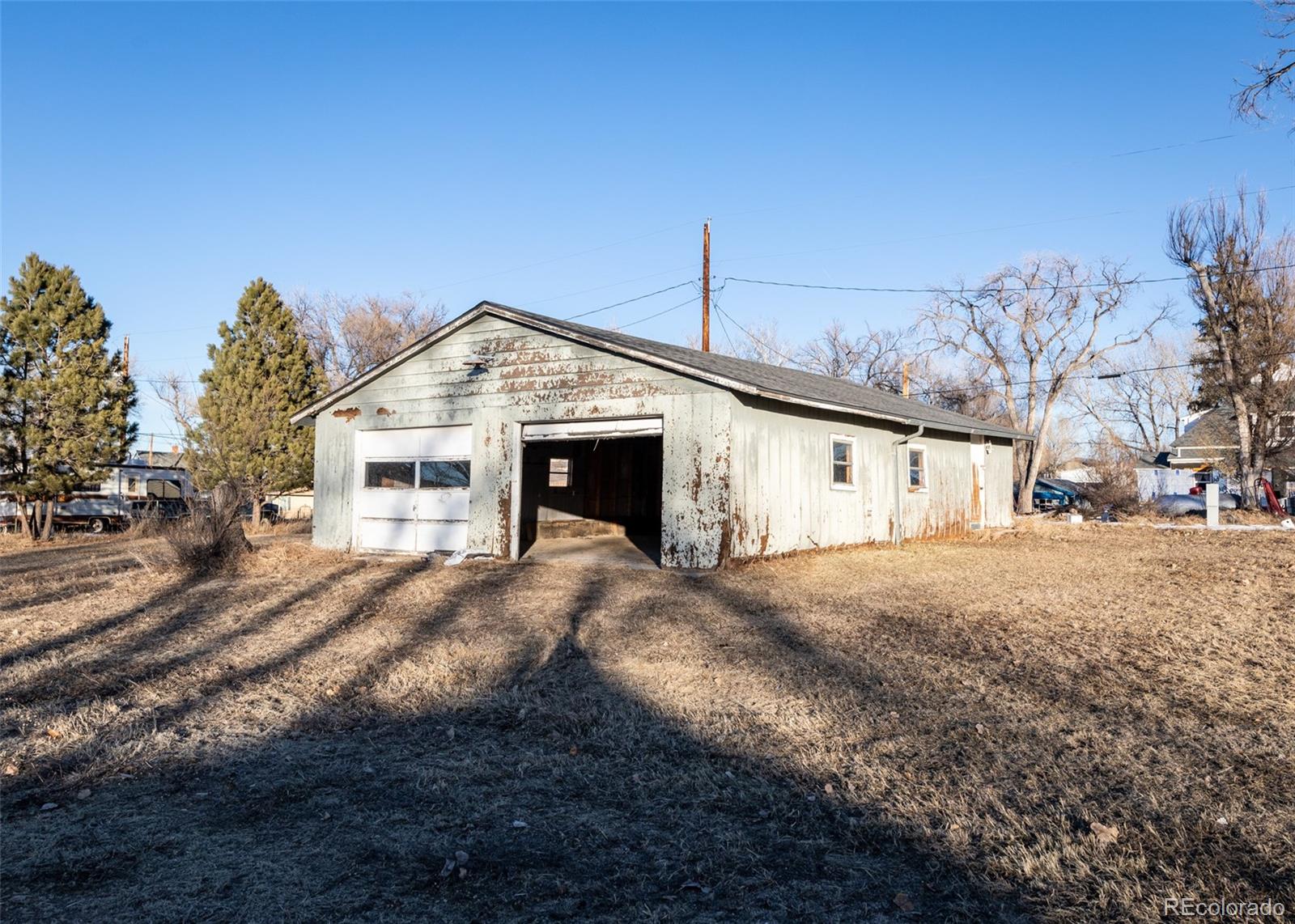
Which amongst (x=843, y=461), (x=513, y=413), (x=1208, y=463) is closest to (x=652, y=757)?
(x=513, y=413)

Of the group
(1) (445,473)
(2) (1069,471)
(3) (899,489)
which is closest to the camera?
(1) (445,473)

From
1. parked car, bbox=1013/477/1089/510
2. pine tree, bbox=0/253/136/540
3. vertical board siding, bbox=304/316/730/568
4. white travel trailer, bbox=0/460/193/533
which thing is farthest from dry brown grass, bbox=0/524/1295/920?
parked car, bbox=1013/477/1089/510

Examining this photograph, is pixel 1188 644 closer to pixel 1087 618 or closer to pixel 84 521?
pixel 1087 618

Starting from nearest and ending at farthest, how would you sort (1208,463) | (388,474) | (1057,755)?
(1057,755), (388,474), (1208,463)

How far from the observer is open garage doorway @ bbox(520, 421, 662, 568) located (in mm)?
17438

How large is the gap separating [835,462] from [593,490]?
708 cm

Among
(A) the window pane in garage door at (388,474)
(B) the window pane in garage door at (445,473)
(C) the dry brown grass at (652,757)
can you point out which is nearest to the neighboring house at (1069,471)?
(B) the window pane in garage door at (445,473)

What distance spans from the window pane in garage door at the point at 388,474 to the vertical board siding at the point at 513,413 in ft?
1.18

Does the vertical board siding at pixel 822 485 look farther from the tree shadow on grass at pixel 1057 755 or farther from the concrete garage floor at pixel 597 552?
the tree shadow on grass at pixel 1057 755

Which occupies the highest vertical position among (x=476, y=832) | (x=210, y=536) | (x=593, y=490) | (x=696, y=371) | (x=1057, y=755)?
(x=696, y=371)

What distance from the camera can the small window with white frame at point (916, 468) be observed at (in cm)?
1836

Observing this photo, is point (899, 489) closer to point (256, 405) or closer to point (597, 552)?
point (597, 552)

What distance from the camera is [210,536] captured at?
12867 millimetres

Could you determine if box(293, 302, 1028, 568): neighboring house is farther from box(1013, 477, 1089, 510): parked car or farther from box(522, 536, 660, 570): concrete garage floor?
box(1013, 477, 1089, 510): parked car
